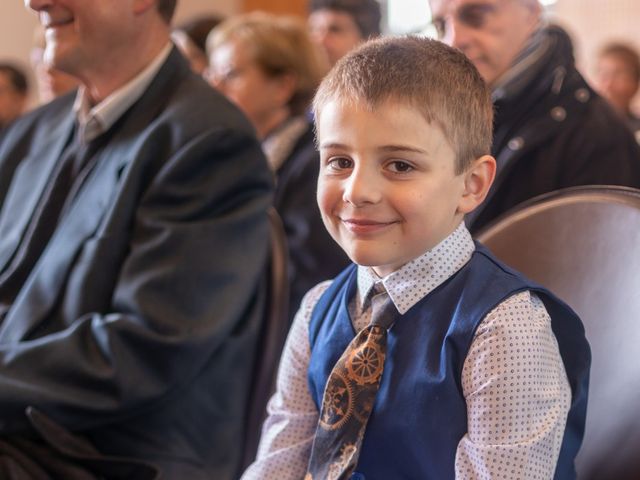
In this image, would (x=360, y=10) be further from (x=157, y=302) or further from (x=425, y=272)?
(x=425, y=272)

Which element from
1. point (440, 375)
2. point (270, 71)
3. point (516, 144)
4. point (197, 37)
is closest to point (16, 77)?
point (197, 37)

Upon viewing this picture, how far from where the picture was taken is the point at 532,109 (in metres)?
2.09

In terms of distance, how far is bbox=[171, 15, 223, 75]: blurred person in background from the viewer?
11.7 feet

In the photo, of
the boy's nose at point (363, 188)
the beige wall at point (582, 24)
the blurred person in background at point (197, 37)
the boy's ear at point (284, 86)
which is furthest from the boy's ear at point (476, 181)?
the beige wall at point (582, 24)

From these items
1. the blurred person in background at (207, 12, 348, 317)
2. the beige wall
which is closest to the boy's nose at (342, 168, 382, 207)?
the blurred person in background at (207, 12, 348, 317)

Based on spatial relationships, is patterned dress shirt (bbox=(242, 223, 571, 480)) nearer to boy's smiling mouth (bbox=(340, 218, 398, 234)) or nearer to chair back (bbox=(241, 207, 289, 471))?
boy's smiling mouth (bbox=(340, 218, 398, 234))

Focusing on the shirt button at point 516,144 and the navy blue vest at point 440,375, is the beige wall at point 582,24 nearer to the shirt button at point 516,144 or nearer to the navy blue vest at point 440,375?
the shirt button at point 516,144

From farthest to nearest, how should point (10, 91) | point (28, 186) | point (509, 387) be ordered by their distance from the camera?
1. point (10, 91)
2. point (28, 186)
3. point (509, 387)

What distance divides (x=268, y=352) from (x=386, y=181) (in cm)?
63

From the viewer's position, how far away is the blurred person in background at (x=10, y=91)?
14.9ft

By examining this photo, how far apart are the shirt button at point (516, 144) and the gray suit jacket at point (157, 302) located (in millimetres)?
582

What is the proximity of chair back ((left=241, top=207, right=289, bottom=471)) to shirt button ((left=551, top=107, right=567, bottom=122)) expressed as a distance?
71 centimetres

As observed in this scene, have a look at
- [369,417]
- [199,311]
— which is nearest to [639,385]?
[369,417]

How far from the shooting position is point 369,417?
110 cm
